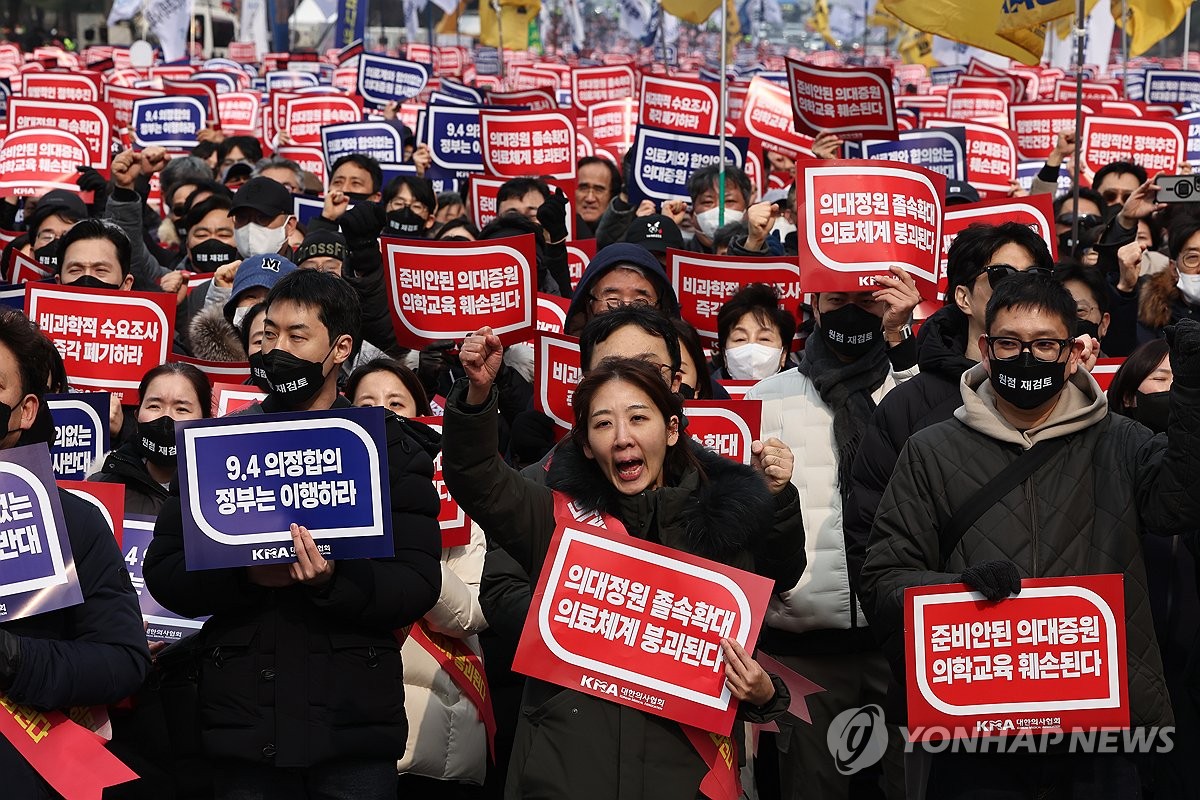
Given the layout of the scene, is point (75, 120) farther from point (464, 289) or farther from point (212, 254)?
point (464, 289)

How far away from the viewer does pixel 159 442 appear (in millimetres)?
5516

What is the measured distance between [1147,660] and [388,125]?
38.1ft

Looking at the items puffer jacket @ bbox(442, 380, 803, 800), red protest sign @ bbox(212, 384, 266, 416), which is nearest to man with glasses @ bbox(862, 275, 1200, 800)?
puffer jacket @ bbox(442, 380, 803, 800)

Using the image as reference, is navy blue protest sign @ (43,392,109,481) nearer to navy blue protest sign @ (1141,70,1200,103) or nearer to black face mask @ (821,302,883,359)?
black face mask @ (821,302,883,359)

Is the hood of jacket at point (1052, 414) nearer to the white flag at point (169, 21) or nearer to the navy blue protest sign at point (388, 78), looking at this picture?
the navy blue protest sign at point (388, 78)

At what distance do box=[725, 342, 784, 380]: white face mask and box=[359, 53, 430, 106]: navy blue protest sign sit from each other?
1523 cm

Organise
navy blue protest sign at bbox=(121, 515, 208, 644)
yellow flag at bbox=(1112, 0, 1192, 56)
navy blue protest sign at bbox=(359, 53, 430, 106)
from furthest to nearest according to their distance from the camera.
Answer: navy blue protest sign at bbox=(359, 53, 430, 106) < yellow flag at bbox=(1112, 0, 1192, 56) < navy blue protest sign at bbox=(121, 515, 208, 644)

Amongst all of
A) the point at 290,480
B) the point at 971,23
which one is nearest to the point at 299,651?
the point at 290,480

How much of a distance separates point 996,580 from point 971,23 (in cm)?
592

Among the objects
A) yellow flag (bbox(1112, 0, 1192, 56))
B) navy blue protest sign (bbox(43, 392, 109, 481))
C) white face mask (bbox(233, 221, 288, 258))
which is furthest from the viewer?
yellow flag (bbox(1112, 0, 1192, 56))

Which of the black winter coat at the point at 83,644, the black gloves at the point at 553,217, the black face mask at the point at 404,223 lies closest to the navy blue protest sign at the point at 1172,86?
the black gloves at the point at 553,217

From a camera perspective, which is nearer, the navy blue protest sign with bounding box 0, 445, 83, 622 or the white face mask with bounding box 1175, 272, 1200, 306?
the navy blue protest sign with bounding box 0, 445, 83, 622

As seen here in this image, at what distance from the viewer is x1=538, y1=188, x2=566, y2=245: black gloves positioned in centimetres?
880

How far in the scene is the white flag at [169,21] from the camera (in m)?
29.5
